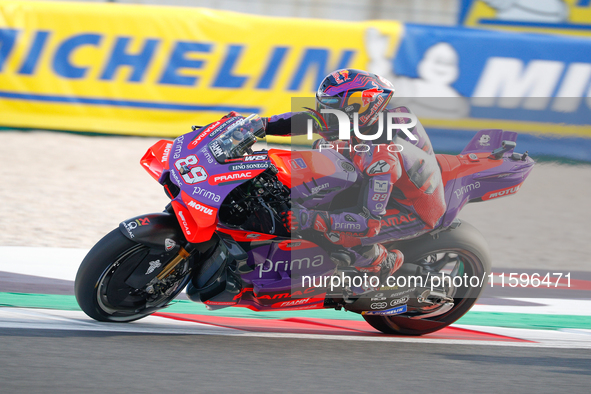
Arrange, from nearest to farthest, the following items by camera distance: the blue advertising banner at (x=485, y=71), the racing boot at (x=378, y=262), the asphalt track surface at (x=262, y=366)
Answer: the asphalt track surface at (x=262, y=366) < the racing boot at (x=378, y=262) < the blue advertising banner at (x=485, y=71)

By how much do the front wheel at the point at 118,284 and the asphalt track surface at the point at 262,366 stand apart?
186 millimetres

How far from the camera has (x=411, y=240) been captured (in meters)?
4.00

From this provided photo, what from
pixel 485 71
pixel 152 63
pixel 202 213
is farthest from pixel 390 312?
pixel 485 71

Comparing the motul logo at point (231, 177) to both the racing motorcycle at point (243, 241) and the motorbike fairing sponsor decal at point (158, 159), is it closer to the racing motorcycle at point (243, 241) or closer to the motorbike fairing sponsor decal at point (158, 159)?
the racing motorcycle at point (243, 241)

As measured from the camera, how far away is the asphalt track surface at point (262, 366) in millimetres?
2941

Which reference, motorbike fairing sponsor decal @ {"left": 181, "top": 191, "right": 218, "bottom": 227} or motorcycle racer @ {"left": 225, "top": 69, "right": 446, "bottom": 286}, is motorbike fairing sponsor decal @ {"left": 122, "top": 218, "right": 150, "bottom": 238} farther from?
motorcycle racer @ {"left": 225, "top": 69, "right": 446, "bottom": 286}

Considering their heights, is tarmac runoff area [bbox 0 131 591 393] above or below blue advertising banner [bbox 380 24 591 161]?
below

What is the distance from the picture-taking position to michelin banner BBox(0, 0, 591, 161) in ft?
30.8

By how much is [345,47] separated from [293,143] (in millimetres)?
6209

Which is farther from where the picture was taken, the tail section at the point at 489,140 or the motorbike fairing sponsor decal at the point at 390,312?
the tail section at the point at 489,140

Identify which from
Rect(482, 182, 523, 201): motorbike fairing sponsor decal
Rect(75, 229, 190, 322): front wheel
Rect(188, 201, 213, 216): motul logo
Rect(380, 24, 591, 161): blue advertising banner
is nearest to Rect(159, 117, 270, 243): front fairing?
Rect(188, 201, 213, 216): motul logo

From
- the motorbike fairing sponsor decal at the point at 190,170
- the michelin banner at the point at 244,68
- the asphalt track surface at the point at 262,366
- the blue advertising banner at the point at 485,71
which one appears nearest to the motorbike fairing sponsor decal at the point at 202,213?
the motorbike fairing sponsor decal at the point at 190,170

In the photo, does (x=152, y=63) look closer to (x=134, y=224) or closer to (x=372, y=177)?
(x=134, y=224)

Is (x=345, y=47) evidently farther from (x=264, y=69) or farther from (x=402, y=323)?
(x=402, y=323)
